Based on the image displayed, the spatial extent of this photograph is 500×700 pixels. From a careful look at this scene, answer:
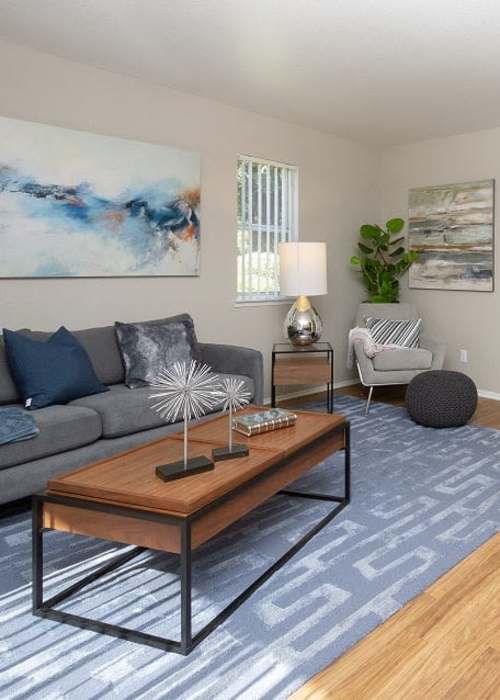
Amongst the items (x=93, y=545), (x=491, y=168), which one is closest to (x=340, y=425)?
(x=93, y=545)

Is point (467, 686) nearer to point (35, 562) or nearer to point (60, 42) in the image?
point (35, 562)

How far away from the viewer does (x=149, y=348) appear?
3766 mm

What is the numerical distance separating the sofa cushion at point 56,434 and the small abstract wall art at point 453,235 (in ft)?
12.8

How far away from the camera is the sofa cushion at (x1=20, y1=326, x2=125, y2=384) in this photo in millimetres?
3637

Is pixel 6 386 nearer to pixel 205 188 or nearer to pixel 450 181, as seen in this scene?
pixel 205 188

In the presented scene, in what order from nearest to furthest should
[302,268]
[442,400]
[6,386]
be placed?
[6,386], [442,400], [302,268]

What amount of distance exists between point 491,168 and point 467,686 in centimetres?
479

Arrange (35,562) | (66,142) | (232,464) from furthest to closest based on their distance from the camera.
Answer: (66,142)
(232,464)
(35,562)

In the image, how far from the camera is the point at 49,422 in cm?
286

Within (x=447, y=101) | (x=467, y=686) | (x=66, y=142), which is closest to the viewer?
(x=467, y=686)

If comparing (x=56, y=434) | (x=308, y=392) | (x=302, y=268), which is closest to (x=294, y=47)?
(x=302, y=268)

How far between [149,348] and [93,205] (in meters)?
1.01

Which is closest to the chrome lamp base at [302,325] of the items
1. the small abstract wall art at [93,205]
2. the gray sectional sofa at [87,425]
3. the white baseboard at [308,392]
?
the white baseboard at [308,392]

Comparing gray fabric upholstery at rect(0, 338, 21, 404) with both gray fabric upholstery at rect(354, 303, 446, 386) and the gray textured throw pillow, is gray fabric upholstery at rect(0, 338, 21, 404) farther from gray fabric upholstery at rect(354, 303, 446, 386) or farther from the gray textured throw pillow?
gray fabric upholstery at rect(354, 303, 446, 386)
